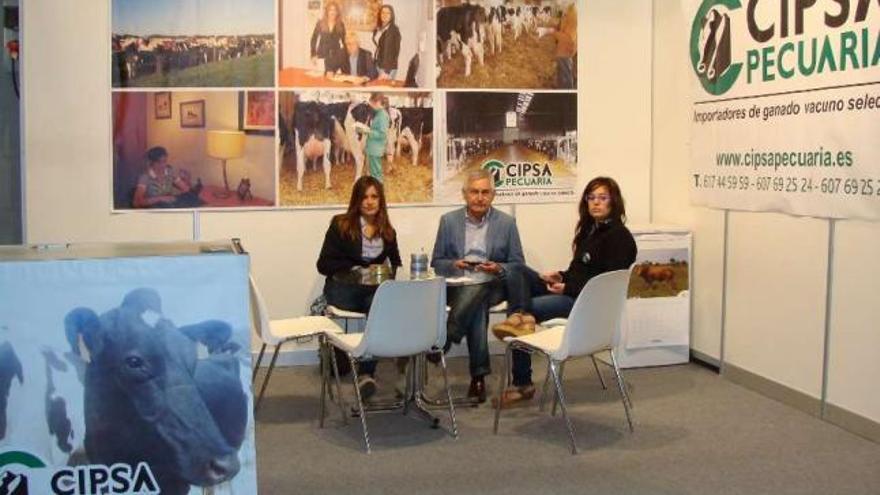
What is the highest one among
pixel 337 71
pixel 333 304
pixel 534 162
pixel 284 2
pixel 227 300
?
pixel 284 2

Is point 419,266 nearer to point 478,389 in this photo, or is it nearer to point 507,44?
point 478,389

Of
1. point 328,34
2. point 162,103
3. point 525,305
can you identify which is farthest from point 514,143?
point 162,103

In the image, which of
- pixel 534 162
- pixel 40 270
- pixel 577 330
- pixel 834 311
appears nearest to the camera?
pixel 40 270

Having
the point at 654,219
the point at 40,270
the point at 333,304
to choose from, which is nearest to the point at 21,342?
the point at 40,270

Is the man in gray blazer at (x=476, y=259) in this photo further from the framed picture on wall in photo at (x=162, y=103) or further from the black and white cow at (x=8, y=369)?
Answer: the black and white cow at (x=8, y=369)

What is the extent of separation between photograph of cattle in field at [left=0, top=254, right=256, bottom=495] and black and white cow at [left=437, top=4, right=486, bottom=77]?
404 centimetres

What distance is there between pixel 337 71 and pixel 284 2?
0.54 meters

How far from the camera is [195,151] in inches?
243

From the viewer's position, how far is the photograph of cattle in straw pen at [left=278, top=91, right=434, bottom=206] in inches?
248

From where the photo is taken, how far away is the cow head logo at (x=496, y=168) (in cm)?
664

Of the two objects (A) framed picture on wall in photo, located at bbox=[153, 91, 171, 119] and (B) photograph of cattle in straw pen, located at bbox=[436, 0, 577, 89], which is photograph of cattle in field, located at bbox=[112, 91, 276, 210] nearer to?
(A) framed picture on wall in photo, located at bbox=[153, 91, 171, 119]

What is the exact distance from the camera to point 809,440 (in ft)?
15.4

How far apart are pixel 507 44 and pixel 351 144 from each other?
1267 millimetres

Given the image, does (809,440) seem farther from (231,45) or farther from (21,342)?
(231,45)
